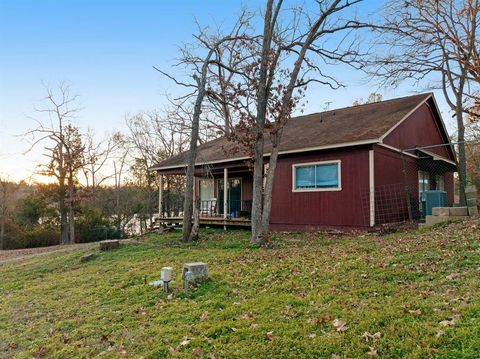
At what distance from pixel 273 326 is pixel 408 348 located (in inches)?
53.8

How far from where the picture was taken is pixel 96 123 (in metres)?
26.6

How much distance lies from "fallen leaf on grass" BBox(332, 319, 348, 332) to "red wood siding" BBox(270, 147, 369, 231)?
26.8 feet

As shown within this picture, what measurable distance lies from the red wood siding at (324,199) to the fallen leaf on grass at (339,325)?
8.18m

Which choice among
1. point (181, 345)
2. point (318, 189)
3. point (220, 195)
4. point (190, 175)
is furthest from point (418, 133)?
point (181, 345)

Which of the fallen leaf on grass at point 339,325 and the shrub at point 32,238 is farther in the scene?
the shrub at point 32,238

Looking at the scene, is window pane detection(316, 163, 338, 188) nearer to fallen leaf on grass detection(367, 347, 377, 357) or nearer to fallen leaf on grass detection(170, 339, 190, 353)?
fallen leaf on grass detection(170, 339, 190, 353)

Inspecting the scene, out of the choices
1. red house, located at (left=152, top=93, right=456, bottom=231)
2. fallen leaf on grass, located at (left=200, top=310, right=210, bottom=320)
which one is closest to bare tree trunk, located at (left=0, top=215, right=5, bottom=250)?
red house, located at (left=152, top=93, right=456, bottom=231)

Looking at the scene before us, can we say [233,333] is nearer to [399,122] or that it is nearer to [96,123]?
[399,122]

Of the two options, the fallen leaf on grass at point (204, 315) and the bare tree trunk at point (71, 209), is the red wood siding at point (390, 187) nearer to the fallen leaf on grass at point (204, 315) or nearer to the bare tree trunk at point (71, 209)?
the fallen leaf on grass at point (204, 315)

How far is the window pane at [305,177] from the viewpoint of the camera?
12.7m

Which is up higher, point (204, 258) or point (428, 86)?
point (428, 86)

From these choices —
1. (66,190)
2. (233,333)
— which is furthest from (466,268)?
(66,190)

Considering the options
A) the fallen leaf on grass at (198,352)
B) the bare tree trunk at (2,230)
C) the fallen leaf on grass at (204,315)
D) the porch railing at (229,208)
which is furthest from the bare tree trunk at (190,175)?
the bare tree trunk at (2,230)

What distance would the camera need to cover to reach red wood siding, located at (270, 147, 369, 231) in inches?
453
